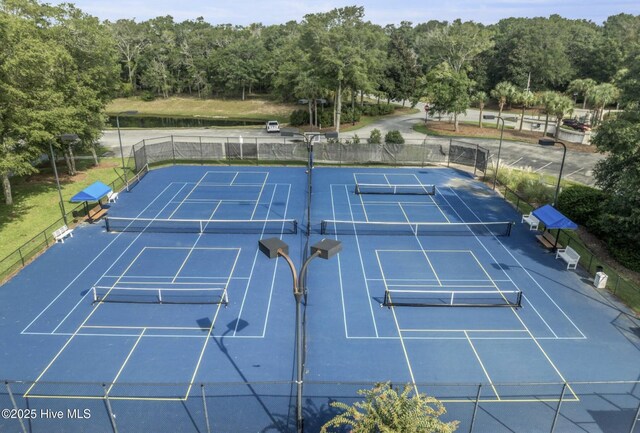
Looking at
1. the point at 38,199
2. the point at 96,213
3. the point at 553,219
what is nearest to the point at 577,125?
the point at 553,219

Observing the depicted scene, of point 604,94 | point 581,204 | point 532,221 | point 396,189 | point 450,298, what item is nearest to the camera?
point 450,298

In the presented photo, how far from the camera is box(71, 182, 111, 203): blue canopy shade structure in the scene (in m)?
25.0

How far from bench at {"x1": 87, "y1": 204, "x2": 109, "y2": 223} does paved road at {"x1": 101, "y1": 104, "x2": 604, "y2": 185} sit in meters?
17.2

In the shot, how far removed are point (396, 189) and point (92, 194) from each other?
66.0ft

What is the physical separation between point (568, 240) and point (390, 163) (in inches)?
729

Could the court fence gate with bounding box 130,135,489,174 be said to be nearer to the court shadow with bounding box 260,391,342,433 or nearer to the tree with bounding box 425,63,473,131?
the tree with bounding box 425,63,473,131

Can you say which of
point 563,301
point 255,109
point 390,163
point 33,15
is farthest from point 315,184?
point 255,109

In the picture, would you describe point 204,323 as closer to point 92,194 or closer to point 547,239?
point 92,194

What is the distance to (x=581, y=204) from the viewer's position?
25.8 m

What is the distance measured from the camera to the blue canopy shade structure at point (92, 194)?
82.1 feet

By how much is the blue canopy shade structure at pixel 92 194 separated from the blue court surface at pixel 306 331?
5.13ft

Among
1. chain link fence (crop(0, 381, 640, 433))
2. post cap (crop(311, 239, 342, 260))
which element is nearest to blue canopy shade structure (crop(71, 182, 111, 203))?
chain link fence (crop(0, 381, 640, 433))

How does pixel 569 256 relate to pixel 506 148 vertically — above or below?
below

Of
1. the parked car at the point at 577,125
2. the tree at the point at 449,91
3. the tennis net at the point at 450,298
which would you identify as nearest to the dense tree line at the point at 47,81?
the tennis net at the point at 450,298
